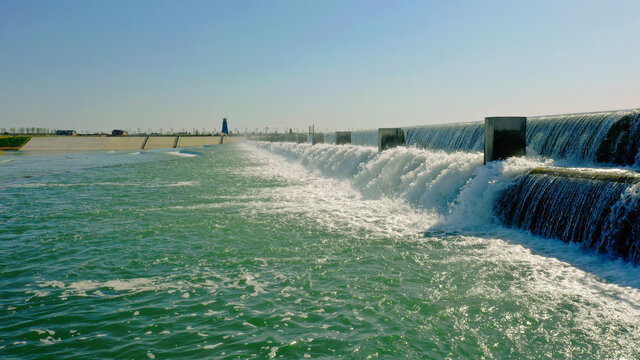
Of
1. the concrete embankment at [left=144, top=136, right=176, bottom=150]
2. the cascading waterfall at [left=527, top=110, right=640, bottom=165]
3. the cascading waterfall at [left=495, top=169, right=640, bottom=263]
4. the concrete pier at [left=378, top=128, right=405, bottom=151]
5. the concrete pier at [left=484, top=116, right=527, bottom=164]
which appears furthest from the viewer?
the concrete embankment at [left=144, top=136, right=176, bottom=150]

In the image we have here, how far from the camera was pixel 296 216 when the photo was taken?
12.4 meters

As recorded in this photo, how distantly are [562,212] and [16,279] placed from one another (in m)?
10.7

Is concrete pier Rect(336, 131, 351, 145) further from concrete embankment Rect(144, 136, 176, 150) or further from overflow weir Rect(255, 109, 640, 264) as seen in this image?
concrete embankment Rect(144, 136, 176, 150)

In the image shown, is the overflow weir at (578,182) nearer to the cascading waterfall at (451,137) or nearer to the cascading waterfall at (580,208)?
the cascading waterfall at (580,208)

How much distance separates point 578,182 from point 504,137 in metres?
4.56

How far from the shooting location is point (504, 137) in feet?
43.5

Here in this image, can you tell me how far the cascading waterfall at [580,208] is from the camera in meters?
7.36

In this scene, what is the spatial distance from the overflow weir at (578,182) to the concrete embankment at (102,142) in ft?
362

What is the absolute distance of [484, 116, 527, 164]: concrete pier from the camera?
13.2 metres

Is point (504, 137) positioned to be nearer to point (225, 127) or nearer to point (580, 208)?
point (580, 208)

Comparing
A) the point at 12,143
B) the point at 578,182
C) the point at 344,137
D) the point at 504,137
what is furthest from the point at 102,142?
the point at 578,182

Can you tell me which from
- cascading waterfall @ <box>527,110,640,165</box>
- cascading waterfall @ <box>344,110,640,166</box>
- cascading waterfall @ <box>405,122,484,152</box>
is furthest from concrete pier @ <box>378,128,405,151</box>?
cascading waterfall @ <box>527,110,640,165</box>

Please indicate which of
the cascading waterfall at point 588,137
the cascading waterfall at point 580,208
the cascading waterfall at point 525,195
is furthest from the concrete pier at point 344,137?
the cascading waterfall at point 580,208

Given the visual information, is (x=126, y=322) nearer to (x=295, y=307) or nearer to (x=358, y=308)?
(x=295, y=307)
